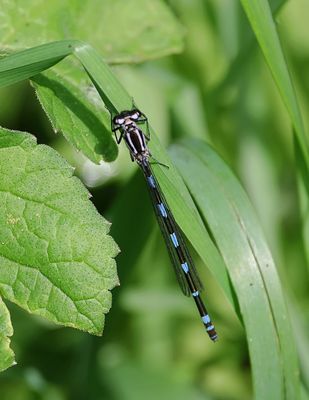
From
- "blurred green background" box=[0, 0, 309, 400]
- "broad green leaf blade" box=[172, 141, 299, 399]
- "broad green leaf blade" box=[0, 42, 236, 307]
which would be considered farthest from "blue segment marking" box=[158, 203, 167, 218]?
"blurred green background" box=[0, 0, 309, 400]

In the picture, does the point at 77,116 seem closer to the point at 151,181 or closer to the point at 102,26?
the point at 151,181

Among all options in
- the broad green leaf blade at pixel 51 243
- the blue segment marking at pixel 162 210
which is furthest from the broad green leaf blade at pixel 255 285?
the broad green leaf blade at pixel 51 243

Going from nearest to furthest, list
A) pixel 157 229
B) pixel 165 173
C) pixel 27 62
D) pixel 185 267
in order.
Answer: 1. pixel 27 62
2. pixel 165 173
3. pixel 185 267
4. pixel 157 229

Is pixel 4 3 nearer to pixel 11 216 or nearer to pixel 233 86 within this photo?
pixel 11 216

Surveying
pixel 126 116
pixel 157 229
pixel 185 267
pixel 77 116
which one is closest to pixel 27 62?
pixel 77 116

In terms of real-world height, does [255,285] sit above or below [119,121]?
below
